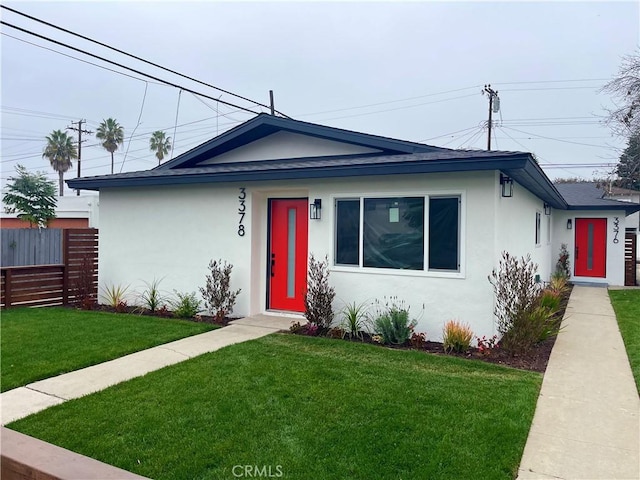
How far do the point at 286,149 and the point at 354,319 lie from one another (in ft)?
13.3

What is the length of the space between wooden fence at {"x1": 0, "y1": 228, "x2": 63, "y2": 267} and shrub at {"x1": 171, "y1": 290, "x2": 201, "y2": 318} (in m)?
8.12

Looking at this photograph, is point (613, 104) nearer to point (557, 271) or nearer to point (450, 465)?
point (557, 271)

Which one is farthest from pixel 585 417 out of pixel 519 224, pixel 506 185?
pixel 519 224

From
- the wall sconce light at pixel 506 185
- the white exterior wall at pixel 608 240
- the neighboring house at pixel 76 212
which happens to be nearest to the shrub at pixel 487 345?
the wall sconce light at pixel 506 185

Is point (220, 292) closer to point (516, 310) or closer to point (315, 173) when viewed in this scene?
point (315, 173)

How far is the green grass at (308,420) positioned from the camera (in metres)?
3.24

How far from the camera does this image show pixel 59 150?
1618 inches

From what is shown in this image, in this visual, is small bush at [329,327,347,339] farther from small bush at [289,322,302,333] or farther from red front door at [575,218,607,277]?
red front door at [575,218,607,277]

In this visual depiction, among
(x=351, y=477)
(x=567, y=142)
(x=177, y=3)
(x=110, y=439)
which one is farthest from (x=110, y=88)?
(x=567, y=142)

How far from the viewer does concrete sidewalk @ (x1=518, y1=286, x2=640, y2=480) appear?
10.8 ft

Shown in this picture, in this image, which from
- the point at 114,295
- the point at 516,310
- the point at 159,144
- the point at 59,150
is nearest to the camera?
the point at 516,310

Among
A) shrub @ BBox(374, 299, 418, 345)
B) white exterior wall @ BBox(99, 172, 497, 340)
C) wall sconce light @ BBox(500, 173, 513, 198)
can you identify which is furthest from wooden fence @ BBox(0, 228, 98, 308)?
wall sconce light @ BBox(500, 173, 513, 198)

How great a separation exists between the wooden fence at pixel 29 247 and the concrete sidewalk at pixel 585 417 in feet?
48.6

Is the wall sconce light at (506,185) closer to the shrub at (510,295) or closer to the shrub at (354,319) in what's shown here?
the shrub at (510,295)
